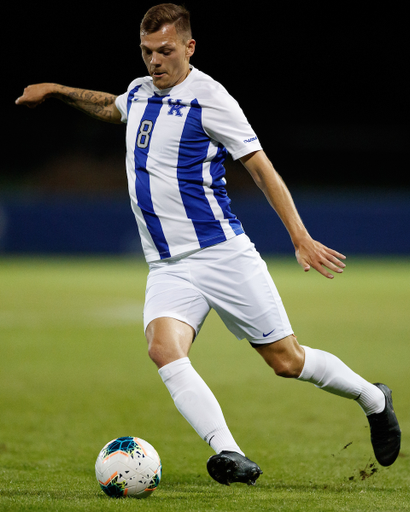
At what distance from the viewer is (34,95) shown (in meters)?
4.32

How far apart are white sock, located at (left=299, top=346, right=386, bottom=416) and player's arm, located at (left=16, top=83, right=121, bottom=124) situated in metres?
1.82

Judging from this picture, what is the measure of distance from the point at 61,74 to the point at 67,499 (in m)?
24.8

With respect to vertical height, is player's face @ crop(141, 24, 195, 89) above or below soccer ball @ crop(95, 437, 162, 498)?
above

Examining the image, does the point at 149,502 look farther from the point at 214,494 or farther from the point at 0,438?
the point at 0,438

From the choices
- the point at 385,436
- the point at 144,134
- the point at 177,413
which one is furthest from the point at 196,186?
the point at 177,413

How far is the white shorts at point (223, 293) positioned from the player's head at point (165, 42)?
94 centimetres

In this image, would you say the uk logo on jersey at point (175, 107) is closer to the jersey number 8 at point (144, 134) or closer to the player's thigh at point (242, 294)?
the jersey number 8 at point (144, 134)

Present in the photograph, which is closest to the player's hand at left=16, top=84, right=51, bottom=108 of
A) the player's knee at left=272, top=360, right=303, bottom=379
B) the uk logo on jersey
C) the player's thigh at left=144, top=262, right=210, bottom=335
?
the uk logo on jersey

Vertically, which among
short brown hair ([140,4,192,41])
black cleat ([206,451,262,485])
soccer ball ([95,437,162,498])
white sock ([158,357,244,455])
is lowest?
soccer ball ([95,437,162,498])

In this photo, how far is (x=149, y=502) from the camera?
3.22 meters

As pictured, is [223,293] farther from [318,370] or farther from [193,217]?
[318,370]

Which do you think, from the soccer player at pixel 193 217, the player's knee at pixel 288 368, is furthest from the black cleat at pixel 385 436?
the player's knee at pixel 288 368

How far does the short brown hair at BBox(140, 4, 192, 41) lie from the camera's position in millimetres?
3611

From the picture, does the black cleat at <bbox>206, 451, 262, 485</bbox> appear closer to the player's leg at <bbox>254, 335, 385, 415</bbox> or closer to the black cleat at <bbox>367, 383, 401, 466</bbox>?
the player's leg at <bbox>254, 335, 385, 415</bbox>
